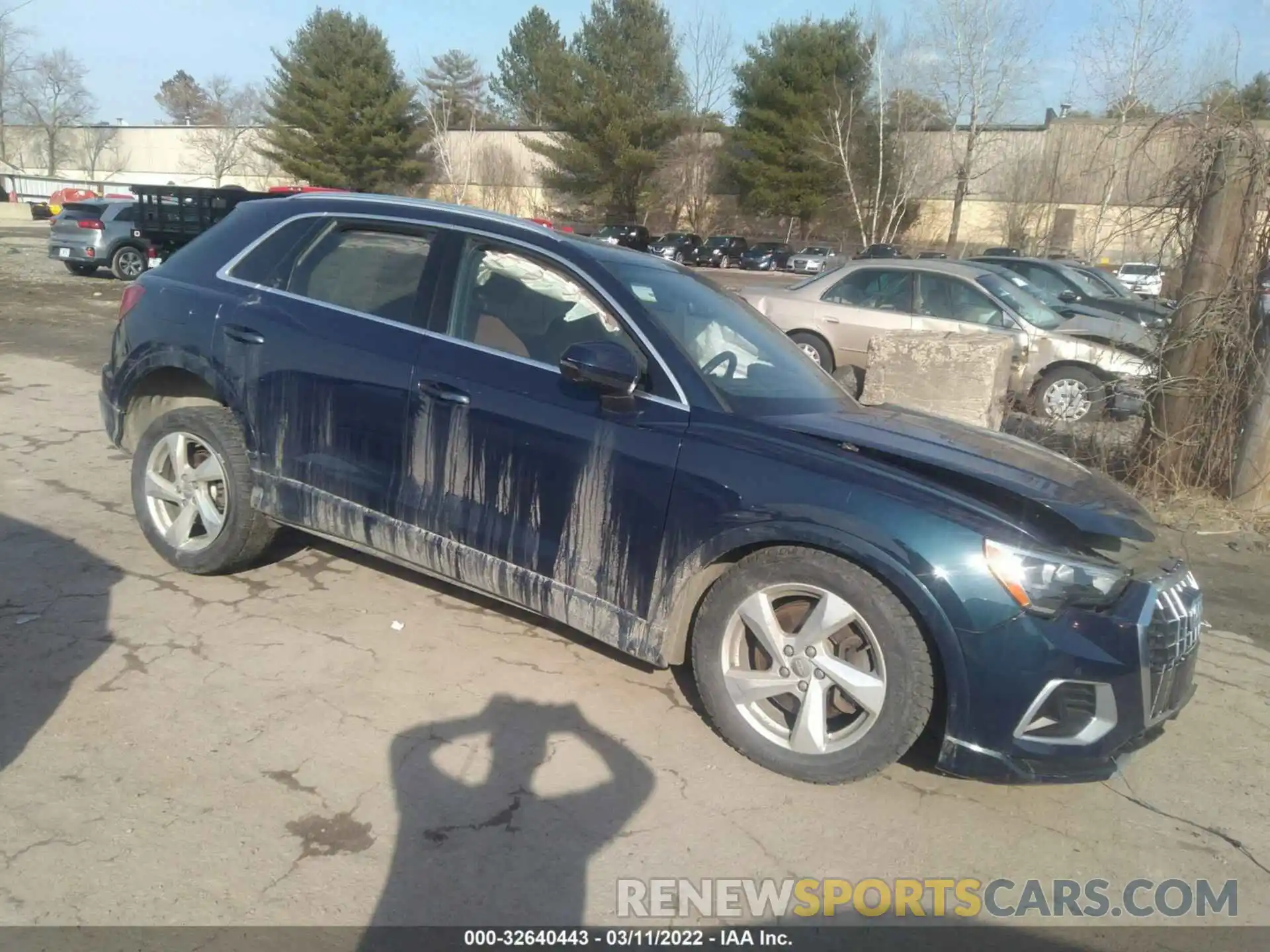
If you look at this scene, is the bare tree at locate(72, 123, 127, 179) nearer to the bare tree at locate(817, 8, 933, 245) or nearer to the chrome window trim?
the bare tree at locate(817, 8, 933, 245)

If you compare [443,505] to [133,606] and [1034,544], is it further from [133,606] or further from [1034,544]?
[1034,544]

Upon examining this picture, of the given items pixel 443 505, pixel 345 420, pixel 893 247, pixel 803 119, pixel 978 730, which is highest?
pixel 803 119

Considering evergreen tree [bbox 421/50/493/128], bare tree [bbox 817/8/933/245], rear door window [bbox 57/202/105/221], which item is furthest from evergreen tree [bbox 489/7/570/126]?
rear door window [bbox 57/202/105/221]

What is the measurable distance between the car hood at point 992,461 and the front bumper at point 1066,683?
328mm

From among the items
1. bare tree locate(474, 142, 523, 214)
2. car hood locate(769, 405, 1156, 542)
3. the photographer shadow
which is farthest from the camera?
bare tree locate(474, 142, 523, 214)

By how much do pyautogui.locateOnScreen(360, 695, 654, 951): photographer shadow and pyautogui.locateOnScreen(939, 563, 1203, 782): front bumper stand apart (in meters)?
1.11

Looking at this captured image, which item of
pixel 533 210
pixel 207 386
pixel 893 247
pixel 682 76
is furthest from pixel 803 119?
pixel 207 386

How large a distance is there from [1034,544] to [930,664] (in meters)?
0.51

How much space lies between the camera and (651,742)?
355cm

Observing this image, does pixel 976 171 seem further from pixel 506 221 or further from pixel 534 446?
pixel 534 446

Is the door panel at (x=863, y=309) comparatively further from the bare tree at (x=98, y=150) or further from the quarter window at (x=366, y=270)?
the bare tree at (x=98, y=150)

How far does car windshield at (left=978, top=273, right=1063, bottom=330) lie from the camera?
1052cm

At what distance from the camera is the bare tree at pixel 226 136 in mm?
68438

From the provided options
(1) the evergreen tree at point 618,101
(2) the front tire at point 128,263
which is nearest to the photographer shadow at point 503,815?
(2) the front tire at point 128,263
